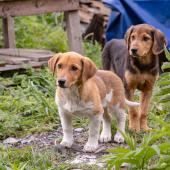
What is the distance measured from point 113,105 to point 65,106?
0.73 metres

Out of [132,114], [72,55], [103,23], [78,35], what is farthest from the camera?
[103,23]

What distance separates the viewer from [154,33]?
7.39m

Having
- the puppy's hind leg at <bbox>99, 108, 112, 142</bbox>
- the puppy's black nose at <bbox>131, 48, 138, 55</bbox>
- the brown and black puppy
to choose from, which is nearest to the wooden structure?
the brown and black puppy

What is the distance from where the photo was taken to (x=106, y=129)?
6.68 meters

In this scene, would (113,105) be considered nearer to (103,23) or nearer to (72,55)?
(72,55)

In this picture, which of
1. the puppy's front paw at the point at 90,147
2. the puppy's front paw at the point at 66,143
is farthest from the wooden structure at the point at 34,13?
the puppy's front paw at the point at 90,147

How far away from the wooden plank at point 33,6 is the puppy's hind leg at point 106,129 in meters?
3.41

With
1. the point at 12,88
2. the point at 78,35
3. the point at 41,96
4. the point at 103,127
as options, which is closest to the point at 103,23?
the point at 78,35

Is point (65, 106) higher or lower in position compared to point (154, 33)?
lower

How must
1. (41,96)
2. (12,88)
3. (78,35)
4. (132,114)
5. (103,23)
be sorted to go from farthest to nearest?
1. (103,23)
2. (78,35)
3. (12,88)
4. (41,96)
5. (132,114)

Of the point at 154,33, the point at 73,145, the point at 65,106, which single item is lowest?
the point at 73,145

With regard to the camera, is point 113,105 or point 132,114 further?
point 132,114

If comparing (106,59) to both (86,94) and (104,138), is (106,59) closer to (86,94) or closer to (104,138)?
(104,138)

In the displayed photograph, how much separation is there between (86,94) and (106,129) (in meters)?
0.81
